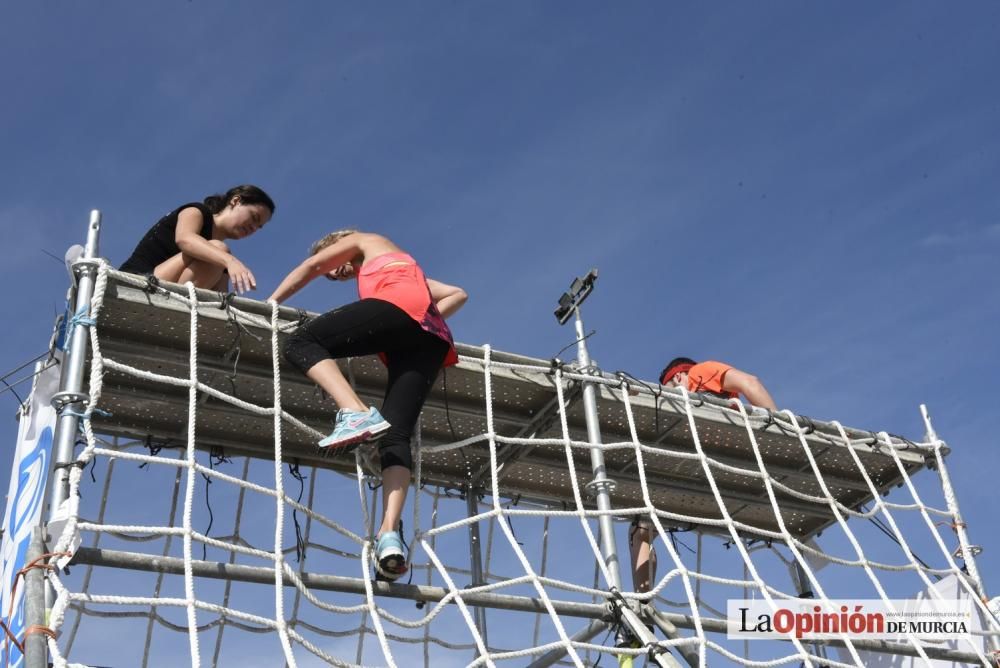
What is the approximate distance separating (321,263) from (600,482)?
1495 mm

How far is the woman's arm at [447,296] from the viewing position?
16.3 ft

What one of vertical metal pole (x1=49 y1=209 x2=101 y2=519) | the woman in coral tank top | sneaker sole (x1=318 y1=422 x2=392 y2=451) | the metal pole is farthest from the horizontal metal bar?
sneaker sole (x1=318 y1=422 x2=392 y2=451)

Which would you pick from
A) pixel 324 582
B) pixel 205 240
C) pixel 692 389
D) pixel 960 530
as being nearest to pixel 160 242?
pixel 205 240

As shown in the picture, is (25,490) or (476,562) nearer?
(25,490)

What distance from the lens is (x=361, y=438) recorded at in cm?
404

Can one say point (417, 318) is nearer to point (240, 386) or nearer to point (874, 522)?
point (240, 386)

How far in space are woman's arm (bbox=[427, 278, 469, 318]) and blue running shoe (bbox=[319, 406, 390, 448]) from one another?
95 centimetres

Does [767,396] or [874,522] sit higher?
[767,396]

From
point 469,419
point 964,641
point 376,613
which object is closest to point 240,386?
point 469,419

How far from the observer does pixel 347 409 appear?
13.6 feet

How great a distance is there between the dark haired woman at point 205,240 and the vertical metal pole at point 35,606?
1.38 metres

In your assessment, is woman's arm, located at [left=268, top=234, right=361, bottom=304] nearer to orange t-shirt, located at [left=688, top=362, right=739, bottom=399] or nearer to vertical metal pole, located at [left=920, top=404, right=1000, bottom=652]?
orange t-shirt, located at [left=688, top=362, right=739, bottom=399]

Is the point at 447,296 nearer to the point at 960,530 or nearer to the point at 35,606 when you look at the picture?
the point at 35,606

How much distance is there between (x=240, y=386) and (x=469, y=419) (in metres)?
1.08
